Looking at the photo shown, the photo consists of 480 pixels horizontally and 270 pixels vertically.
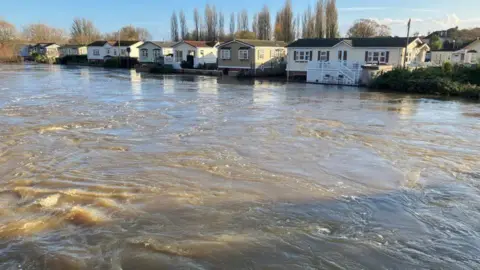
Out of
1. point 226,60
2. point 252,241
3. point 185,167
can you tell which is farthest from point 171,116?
point 226,60

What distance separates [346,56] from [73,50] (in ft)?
195

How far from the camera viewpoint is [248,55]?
40.9m

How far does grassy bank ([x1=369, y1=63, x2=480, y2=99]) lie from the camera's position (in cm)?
2598

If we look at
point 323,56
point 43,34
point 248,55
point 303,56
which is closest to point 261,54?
point 248,55

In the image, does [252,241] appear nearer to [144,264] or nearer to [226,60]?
[144,264]

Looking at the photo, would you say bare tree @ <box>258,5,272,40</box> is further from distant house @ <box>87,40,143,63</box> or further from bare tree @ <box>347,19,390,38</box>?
distant house @ <box>87,40,143,63</box>

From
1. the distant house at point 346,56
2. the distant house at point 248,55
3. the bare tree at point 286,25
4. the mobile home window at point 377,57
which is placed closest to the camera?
the distant house at point 346,56

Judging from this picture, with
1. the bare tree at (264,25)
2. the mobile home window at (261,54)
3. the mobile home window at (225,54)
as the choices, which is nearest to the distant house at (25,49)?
the bare tree at (264,25)

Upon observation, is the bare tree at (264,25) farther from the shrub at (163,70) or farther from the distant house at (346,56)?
the distant house at (346,56)

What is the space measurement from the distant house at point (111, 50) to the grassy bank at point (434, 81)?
43.3m

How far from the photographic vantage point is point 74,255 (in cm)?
538

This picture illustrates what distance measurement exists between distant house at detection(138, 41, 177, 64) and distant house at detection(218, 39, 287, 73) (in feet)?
49.3

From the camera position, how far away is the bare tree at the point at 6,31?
82.0m

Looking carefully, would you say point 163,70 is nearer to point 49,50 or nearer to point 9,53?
point 9,53
